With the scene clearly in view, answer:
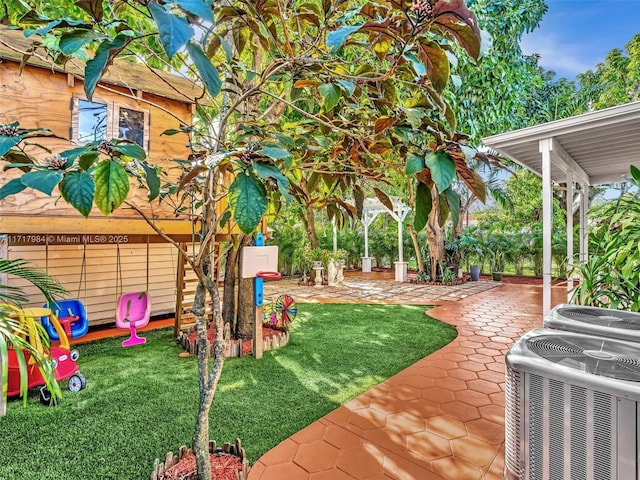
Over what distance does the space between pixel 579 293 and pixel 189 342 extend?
410 cm

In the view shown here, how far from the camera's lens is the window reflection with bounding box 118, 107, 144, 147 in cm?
459

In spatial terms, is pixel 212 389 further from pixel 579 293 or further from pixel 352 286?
pixel 352 286

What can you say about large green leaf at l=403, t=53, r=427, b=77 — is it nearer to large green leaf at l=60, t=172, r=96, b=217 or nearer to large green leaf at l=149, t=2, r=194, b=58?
large green leaf at l=149, t=2, r=194, b=58

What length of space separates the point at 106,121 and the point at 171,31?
477 centimetres

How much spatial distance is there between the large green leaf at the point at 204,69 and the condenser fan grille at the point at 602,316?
230 centimetres

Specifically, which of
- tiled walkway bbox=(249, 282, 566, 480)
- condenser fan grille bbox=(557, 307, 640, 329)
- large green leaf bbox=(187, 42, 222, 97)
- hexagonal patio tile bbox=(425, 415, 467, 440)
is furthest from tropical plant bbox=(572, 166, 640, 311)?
large green leaf bbox=(187, 42, 222, 97)

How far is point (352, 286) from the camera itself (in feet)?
32.0

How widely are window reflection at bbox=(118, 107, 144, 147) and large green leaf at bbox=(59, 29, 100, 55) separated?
4296 mm

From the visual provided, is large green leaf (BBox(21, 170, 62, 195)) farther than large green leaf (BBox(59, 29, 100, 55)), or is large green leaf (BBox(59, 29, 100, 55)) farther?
large green leaf (BBox(59, 29, 100, 55))

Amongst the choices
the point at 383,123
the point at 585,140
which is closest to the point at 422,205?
the point at 383,123

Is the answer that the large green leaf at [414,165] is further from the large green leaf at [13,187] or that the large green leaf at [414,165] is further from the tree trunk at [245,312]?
the tree trunk at [245,312]

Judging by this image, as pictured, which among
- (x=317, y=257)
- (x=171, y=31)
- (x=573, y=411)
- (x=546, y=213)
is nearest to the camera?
(x=171, y=31)

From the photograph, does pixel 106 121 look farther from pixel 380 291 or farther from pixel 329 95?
pixel 380 291

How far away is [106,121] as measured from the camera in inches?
176
